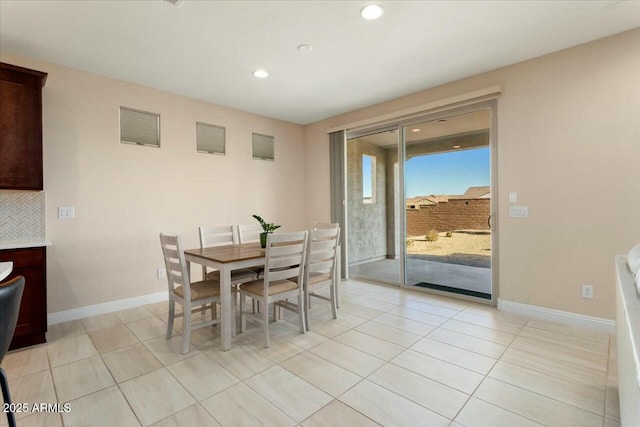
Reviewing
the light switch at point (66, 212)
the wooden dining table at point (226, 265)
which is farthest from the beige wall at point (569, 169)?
the light switch at point (66, 212)

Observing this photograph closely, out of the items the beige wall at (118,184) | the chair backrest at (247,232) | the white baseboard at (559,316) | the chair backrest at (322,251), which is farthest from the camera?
the chair backrest at (247,232)

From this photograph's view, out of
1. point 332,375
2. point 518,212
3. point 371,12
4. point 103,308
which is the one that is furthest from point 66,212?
point 518,212

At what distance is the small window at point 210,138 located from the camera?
14.0 ft

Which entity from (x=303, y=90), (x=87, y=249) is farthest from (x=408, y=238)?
(x=87, y=249)

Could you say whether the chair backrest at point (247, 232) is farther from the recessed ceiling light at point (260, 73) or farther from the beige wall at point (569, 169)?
the beige wall at point (569, 169)

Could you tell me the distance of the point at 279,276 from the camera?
267 cm

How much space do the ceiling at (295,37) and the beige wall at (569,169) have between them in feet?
0.83

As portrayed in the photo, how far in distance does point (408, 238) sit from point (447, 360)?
2.16m

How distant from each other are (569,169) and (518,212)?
0.61 m

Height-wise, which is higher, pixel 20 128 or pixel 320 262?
pixel 20 128

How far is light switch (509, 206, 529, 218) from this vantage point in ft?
10.6

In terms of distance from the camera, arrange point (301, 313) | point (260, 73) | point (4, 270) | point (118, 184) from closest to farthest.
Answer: point (4, 270)
point (301, 313)
point (260, 73)
point (118, 184)

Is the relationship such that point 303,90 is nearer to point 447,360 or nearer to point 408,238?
point 408,238

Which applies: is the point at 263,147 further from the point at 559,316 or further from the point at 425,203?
the point at 559,316
